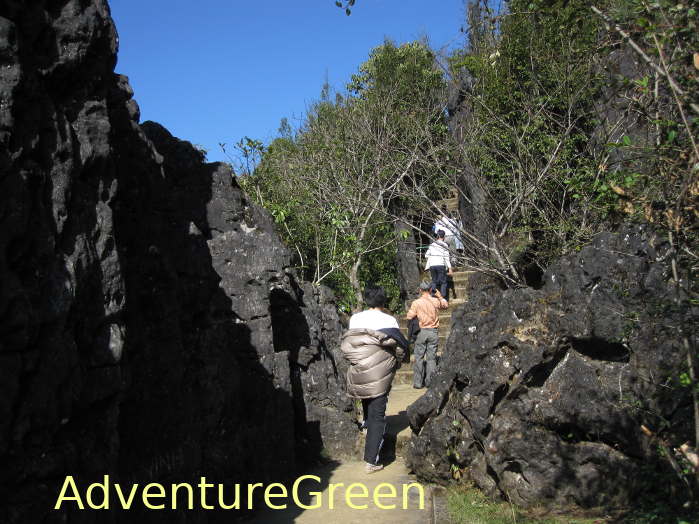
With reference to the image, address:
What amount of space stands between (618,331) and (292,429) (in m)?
3.34

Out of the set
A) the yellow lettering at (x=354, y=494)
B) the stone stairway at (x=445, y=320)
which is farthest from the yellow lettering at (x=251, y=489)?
the stone stairway at (x=445, y=320)

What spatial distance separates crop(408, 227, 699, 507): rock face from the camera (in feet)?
16.1

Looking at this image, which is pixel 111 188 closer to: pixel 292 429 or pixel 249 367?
pixel 249 367

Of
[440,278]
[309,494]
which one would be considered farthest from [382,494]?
[440,278]

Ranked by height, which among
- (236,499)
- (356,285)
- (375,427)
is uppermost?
(356,285)

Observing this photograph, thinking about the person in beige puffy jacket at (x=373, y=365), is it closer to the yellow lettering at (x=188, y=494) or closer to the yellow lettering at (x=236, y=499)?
the yellow lettering at (x=236, y=499)

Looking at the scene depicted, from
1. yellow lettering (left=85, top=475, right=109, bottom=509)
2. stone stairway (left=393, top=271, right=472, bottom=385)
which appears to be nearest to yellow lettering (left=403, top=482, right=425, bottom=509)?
yellow lettering (left=85, top=475, right=109, bottom=509)

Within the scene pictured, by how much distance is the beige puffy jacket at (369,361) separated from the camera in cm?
693

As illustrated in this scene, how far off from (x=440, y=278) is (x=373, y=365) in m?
8.15

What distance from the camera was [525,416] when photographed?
5395 millimetres

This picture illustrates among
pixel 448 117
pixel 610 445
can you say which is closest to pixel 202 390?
pixel 610 445

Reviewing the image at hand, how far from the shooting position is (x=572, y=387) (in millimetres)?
5301

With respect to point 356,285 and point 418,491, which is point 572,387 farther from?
point 356,285

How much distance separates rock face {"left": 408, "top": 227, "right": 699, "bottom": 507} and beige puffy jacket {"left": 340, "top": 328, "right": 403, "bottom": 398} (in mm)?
918
